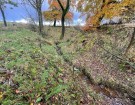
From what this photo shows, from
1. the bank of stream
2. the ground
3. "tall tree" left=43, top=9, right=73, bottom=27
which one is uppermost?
"tall tree" left=43, top=9, right=73, bottom=27

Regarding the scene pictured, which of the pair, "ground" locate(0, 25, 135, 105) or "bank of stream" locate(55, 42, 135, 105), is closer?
"ground" locate(0, 25, 135, 105)

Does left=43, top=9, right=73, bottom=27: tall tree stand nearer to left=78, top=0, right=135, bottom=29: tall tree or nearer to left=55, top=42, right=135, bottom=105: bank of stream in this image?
left=78, top=0, right=135, bottom=29: tall tree

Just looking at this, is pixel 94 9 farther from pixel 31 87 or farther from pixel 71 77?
pixel 31 87

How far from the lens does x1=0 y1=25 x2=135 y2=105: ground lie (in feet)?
16.5

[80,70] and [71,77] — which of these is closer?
[71,77]

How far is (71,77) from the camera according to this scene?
7848 mm

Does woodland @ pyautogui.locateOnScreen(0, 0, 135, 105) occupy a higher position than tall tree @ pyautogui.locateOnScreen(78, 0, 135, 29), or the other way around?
tall tree @ pyautogui.locateOnScreen(78, 0, 135, 29)

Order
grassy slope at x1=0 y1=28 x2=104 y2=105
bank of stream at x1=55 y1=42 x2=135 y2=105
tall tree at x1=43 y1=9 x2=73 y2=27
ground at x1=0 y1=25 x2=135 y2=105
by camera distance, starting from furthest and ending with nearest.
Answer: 1. tall tree at x1=43 y1=9 x2=73 y2=27
2. bank of stream at x1=55 y1=42 x2=135 y2=105
3. ground at x1=0 y1=25 x2=135 y2=105
4. grassy slope at x1=0 y1=28 x2=104 y2=105

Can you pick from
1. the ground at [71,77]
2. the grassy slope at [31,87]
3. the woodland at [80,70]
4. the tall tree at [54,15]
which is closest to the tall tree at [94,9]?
the woodland at [80,70]

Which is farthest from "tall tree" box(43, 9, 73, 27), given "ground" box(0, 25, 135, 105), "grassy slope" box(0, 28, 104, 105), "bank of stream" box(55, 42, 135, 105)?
"grassy slope" box(0, 28, 104, 105)

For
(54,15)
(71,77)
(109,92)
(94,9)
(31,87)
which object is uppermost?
(94,9)

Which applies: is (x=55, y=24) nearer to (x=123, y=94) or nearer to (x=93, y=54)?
(x=93, y=54)

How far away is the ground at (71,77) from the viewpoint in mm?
5023

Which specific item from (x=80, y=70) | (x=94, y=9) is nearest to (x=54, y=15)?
(x=94, y=9)
